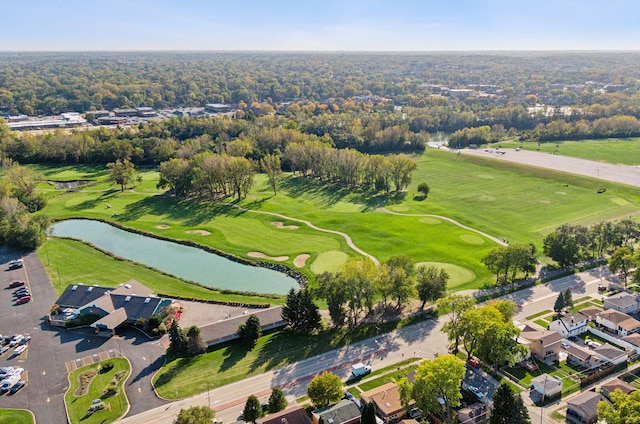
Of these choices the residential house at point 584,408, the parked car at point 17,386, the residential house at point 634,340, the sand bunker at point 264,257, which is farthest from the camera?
the sand bunker at point 264,257

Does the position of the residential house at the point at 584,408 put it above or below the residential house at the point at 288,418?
below

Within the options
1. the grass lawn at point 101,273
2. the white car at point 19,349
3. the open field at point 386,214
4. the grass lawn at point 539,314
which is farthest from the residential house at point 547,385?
the white car at point 19,349

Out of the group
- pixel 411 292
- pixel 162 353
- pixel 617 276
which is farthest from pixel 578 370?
pixel 162 353

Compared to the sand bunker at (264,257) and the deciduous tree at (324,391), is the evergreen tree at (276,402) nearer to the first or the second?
the deciduous tree at (324,391)

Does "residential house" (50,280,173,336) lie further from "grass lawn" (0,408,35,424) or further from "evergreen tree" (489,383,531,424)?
"evergreen tree" (489,383,531,424)

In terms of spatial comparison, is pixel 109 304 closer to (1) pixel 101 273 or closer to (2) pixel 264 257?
(1) pixel 101 273

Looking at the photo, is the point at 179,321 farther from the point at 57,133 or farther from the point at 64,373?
the point at 57,133

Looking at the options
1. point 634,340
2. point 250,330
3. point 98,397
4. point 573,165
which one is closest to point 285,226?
point 250,330
